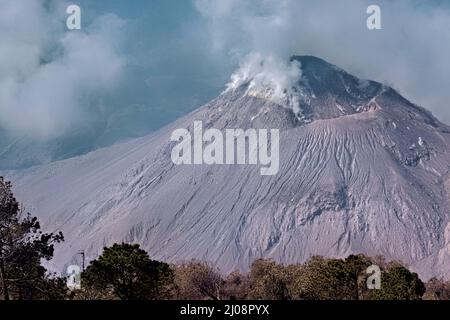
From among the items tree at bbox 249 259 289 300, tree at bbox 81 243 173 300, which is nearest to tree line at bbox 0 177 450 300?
tree at bbox 81 243 173 300

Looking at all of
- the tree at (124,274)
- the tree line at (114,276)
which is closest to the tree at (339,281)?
the tree line at (114,276)

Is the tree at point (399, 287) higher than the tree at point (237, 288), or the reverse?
the tree at point (237, 288)

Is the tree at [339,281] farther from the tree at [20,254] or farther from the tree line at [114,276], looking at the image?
the tree at [20,254]

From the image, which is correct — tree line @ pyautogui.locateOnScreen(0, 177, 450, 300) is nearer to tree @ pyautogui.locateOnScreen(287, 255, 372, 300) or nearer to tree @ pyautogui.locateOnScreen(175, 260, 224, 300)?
tree @ pyautogui.locateOnScreen(287, 255, 372, 300)

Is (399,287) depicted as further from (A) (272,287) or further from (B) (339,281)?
(A) (272,287)

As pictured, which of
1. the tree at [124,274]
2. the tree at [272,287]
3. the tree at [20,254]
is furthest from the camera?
the tree at [272,287]
